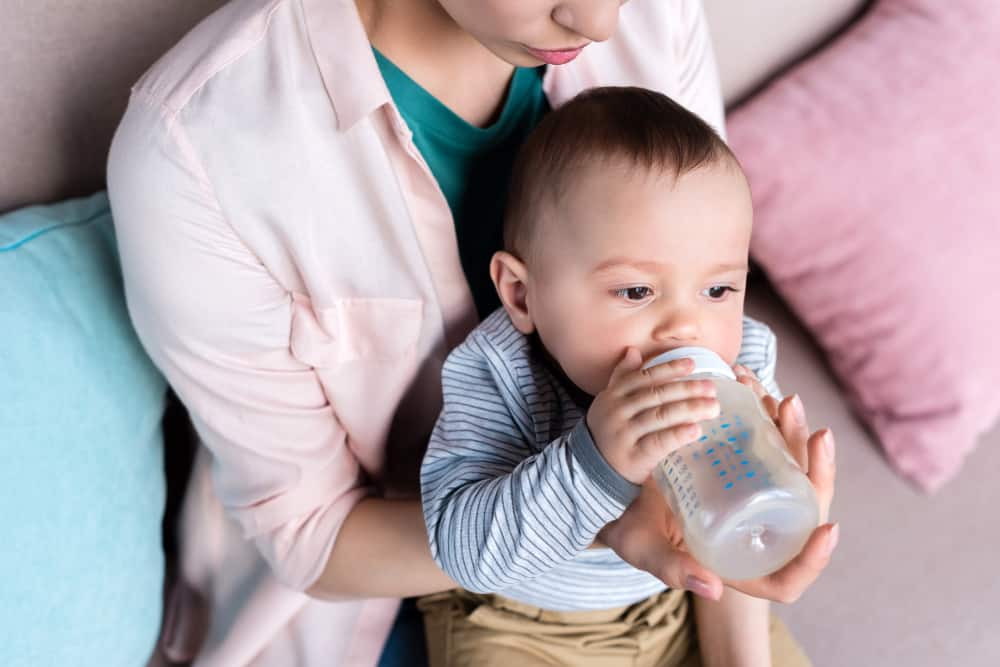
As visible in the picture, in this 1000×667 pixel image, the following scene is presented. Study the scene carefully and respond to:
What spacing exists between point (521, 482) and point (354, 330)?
316 millimetres

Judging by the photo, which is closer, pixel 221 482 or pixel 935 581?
pixel 221 482

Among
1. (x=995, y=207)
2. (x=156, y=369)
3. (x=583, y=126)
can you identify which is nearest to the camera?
(x=583, y=126)

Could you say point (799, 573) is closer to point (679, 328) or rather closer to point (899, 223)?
point (679, 328)

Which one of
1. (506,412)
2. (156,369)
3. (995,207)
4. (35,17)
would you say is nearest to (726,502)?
(506,412)

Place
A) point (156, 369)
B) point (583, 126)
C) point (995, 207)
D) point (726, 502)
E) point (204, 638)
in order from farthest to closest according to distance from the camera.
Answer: point (995, 207) → point (204, 638) → point (156, 369) → point (583, 126) → point (726, 502)

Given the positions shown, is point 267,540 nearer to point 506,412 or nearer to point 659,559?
point 506,412

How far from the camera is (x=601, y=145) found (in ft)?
3.34

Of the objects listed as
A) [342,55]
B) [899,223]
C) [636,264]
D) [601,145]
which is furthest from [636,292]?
[899,223]

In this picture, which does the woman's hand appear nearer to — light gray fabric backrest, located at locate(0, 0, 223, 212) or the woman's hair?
the woman's hair

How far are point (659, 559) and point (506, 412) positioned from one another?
0.25m

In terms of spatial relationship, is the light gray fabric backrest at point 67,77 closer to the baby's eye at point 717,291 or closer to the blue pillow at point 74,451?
the blue pillow at point 74,451

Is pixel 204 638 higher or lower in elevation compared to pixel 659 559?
lower

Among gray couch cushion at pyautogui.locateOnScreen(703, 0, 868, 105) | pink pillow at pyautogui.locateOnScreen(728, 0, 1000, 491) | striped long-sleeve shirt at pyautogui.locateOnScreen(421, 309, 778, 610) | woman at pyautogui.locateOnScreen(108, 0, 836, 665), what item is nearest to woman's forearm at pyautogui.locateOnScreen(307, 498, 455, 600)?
woman at pyautogui.locateOnScreen(108, 0, 836, 665)

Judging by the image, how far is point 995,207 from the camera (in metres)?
1.62
